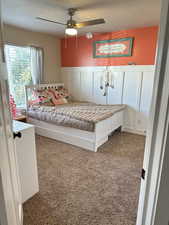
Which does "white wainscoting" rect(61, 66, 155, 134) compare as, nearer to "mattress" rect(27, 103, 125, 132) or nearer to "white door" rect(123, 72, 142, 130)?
"white door" rect(123, 72, 142, 130)

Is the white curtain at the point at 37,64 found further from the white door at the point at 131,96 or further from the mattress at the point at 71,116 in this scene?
the white door at the point at 131,96

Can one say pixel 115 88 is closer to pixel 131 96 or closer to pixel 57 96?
pixel 131 96

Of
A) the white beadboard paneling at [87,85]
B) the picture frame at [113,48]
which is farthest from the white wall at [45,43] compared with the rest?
the picture frame at [113,48]

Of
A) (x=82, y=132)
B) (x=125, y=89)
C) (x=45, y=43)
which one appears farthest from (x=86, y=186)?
(x=45, y=43)

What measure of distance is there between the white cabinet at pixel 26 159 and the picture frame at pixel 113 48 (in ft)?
10.0

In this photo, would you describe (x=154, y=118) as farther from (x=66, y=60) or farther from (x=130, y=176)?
(x=66, y=60)

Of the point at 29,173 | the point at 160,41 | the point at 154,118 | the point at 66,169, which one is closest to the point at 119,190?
the point at 66,169

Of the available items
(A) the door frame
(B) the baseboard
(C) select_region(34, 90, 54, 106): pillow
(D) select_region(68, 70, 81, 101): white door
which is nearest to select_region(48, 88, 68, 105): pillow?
(C) select_region(34, 90, 54, 106): pillow

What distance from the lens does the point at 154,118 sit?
27.0 inches

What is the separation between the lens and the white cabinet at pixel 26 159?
5.32 ft

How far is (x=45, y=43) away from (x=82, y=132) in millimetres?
2862

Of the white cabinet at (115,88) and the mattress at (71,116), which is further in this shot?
the white cabinet at (115,88)

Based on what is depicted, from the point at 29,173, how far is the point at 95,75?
3160 millimetres

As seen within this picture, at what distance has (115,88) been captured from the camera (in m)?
4.00
